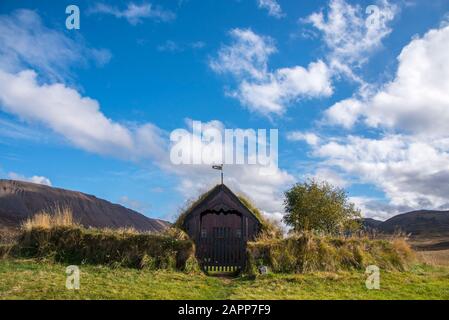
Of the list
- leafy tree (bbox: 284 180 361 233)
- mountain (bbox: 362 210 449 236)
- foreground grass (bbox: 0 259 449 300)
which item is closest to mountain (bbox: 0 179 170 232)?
leafy tree (bbox: 284 180 361 233)

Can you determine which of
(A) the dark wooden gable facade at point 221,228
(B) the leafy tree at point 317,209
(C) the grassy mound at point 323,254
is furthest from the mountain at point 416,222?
(A) the dark wooden gable facade at point 221,228

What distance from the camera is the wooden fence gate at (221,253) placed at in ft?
59.7

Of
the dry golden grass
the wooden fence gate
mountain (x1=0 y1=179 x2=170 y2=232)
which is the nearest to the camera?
the wooden fence gate

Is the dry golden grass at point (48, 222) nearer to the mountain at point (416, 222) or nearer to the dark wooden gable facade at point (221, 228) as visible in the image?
the dark wooden gable facade at point (221, 228)

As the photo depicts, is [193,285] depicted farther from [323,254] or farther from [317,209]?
[317,209]

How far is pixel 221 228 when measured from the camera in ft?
64.9

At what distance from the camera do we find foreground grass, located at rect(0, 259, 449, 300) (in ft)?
36.8

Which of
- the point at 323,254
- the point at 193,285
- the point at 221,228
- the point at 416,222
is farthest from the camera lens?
the point at 416,222

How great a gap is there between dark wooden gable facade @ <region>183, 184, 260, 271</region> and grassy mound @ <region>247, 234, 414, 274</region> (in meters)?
1.59

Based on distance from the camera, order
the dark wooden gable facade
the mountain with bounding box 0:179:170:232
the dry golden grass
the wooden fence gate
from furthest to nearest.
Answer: the mountain with bounding box 0:179:170:232 < the dry golden grass < the dark wooden gable facade < the wooden fence gate

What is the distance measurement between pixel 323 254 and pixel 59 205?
97274 mm

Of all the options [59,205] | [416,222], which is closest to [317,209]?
[59,205]

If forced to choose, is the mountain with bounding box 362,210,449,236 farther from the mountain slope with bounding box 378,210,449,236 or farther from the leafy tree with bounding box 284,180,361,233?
the leafy tree with bounding box 284,180,361,233
